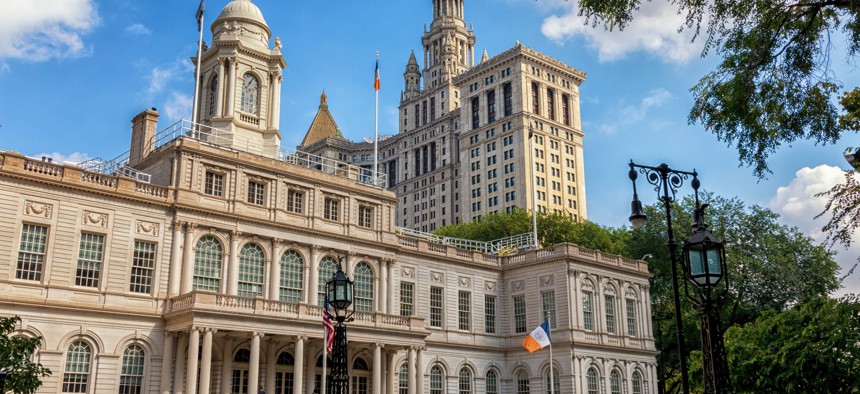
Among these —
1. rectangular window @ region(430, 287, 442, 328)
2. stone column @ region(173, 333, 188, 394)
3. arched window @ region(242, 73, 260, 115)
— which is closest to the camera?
stone column @ region(173, 333, 188, 394)

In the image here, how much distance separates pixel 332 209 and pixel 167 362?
1273 cm

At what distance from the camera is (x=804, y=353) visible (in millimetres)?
27703

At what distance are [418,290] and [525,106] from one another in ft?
261

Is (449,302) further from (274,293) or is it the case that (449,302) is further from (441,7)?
(441,7)

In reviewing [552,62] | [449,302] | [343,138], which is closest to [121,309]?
[449,302]

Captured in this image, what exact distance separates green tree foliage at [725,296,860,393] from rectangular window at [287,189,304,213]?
2284 cm

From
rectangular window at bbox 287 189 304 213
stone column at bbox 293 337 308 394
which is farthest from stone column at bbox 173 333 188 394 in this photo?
rectangular window at bbox 287 189 304 213

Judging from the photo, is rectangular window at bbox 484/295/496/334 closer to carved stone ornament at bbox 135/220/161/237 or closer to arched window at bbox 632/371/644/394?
arched window at bbox 632/371/644/394

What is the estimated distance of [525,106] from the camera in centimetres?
12500

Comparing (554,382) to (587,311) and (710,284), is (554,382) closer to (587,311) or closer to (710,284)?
(587,311)

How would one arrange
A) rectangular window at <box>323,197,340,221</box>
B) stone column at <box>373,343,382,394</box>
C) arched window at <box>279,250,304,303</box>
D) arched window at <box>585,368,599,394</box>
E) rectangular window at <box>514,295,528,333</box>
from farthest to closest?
rectangular window at <box>514,295,528,333</box>
arched window at <box>585,368,599,394</box>
rectangular window at <box>323,197,340,221</box>
arched window at <box>279,250,304,303</box>
stone column at <box>373,343,382,394</box>

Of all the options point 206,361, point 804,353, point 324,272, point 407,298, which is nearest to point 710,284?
point 804,353

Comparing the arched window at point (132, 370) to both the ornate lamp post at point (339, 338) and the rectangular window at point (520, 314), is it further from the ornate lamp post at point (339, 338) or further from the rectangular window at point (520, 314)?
the rectangular window at point (520, 314)

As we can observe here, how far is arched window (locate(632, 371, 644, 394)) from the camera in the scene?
54.2 m
